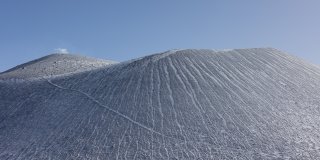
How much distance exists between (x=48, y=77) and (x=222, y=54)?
1142 centimetres

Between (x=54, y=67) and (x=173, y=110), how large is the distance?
15.0 metres

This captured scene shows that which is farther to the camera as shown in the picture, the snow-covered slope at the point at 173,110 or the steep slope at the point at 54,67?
the steep slope at the point at 54,67

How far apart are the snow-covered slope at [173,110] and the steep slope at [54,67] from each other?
2398 millimetres

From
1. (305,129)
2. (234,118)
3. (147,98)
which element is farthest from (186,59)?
(305,129)

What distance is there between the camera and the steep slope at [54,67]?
33.8 m

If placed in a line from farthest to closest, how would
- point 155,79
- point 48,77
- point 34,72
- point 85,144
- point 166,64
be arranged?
point 34,72
point 48,77
point 166,64
point 155,79
point 85,144

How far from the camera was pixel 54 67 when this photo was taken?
36.2m

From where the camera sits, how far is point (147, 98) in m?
25.5

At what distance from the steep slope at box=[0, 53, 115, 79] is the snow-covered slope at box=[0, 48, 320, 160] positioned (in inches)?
94.4

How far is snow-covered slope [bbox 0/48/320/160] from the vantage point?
20516 millimetres

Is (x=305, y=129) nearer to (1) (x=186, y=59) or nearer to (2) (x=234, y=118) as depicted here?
(2) (x=234, y=118)

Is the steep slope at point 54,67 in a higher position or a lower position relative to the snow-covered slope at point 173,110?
higher

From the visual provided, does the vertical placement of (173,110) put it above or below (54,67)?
below

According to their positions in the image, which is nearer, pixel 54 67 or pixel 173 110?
pixel 173 110
